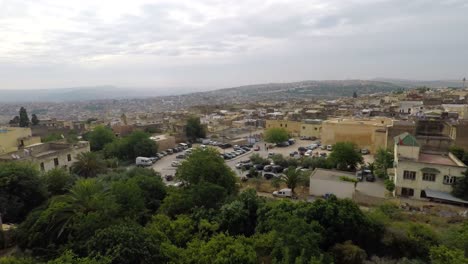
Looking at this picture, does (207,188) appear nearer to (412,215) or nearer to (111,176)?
(111,176)

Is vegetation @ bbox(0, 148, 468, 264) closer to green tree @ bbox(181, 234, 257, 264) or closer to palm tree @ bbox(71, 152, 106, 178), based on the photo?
green tree @ bbox(181, 234, 257, 264)

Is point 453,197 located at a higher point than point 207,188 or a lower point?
lower

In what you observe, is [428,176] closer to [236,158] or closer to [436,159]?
[436,159]

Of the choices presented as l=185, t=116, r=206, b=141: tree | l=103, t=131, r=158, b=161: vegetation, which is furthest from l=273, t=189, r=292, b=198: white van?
l=185, t=116, r=206, b=141: tree

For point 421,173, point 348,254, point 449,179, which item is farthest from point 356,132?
point 348,254

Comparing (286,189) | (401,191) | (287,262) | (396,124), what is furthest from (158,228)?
(396,124)

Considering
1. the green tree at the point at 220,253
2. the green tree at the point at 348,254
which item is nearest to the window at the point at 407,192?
the green tree at the point at 348,254
